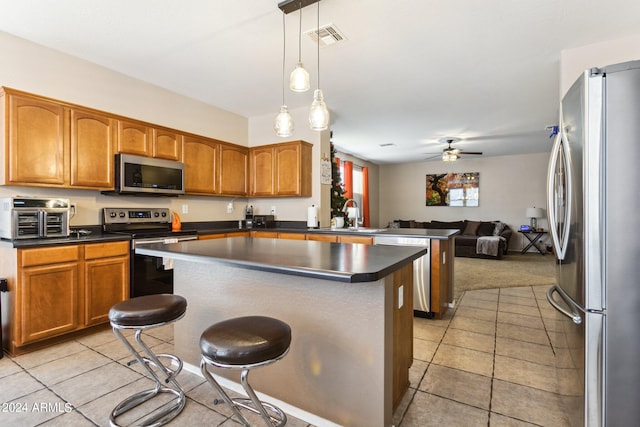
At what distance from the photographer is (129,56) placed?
3.06 meters

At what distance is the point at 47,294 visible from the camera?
2.50 meters

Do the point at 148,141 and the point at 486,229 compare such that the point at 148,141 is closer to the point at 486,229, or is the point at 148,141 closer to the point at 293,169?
the point at 293,169

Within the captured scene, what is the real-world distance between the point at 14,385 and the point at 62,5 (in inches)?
106

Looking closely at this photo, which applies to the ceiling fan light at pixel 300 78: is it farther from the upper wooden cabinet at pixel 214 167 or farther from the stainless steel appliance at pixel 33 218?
the upper wooden cabinet at pixel 214 167

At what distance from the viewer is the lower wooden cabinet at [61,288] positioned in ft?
7.80

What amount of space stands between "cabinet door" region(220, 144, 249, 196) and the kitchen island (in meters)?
2.72

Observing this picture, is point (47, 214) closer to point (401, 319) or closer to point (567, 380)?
point (401, 319)

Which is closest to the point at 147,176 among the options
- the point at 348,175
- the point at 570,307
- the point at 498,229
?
the point at 570,307

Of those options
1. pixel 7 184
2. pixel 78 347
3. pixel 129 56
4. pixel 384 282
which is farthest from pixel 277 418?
pixel 129 56

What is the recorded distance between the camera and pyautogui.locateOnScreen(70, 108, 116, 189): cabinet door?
2955 millimetres

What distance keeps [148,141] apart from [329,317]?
316 cm

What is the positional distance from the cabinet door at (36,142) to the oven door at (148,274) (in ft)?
3.11

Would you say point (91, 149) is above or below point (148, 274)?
above

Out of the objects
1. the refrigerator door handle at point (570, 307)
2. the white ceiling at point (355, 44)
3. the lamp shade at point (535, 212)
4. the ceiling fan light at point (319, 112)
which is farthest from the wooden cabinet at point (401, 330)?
the lamp shade at point (535, 212)
